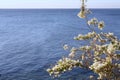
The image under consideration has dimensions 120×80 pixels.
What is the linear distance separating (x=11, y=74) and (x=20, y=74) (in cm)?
141

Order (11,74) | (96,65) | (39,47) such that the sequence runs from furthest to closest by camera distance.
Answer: (39,47) → (11,74) → (96,65)

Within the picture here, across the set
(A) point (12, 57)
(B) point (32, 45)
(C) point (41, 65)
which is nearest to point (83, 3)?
(C) point (41, 65)

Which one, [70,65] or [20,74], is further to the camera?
[20,74]

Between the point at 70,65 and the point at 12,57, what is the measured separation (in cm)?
4542

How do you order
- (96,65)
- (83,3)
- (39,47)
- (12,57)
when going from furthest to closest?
(39,47), (12,57), (83,3), (96,65)

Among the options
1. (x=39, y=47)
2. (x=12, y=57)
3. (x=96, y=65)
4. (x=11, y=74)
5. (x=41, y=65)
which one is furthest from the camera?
(x=39, y=47)

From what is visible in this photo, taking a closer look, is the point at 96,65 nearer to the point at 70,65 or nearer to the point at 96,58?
the point at 70,65

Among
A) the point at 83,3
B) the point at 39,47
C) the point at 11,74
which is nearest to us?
the point at 83,3

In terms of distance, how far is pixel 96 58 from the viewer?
14.4 metres

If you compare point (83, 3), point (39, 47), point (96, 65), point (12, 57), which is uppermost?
point (39, 47)

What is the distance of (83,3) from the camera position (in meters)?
13.0

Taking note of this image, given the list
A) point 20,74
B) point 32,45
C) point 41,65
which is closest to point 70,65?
point 20,74

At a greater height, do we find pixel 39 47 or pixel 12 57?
pixel 39 47

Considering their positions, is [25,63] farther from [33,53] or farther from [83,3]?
[83,3]
